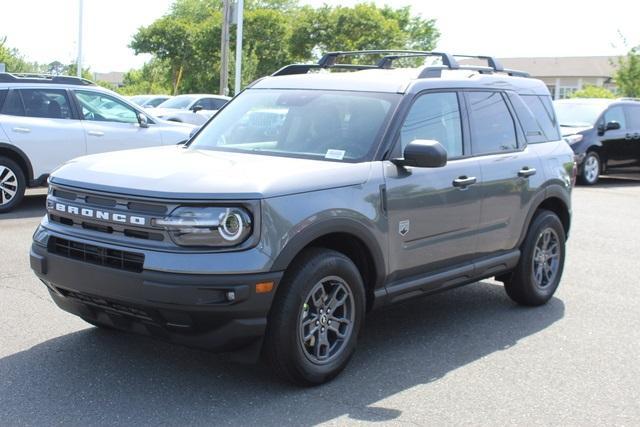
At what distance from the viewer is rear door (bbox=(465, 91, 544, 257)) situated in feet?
19.6

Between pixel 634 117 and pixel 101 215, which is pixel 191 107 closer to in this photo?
pixel 634 117

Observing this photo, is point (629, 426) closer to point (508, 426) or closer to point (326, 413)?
point (508, 426)

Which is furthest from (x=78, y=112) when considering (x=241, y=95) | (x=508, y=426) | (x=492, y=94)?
(x=508, y=426)

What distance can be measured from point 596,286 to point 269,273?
4.36 metres

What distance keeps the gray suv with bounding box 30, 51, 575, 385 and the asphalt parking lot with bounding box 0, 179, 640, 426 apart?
0.29 meters

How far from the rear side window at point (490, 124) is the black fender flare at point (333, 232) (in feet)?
4.52

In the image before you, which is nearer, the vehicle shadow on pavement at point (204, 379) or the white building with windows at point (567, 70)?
the vehicle shadow on pavement at point (204, 379)

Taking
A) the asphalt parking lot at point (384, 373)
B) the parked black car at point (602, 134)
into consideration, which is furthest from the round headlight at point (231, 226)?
the parked black car at point (602, 134)

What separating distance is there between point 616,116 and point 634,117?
1.58ft

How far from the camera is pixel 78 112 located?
38.1ft

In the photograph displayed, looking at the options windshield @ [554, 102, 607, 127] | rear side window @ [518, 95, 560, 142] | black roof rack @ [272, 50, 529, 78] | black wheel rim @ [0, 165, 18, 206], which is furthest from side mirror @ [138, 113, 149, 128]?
windshield @ [554, 102, 607, 127]

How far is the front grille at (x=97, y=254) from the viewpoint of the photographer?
4316mm

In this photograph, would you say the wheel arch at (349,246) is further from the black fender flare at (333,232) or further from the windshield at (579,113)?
the windshield at (579,113)

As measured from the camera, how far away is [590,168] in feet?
57.0
